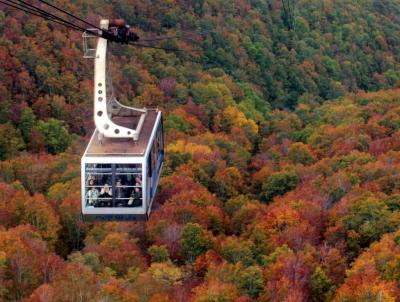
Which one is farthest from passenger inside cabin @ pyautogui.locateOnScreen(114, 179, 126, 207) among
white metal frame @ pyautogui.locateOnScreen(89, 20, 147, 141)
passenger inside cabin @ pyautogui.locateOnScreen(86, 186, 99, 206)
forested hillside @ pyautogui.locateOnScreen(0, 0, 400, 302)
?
forested hillside @ pyautogui.locateOnScreen(0, 0, 400, 302)

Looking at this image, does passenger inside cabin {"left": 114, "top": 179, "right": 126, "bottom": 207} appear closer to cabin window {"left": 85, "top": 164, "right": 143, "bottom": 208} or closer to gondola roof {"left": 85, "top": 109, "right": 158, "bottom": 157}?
cabin window {"left": 85, "top": 164, "right": 143, "bottom": 208}

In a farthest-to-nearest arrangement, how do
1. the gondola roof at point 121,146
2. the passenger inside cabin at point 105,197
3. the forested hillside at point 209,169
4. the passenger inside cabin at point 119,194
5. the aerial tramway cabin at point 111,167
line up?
the forested hillside at point 209,169, the passenger inside cabin at point 105,197, the passenger inside cabin at point 119,194, the gondola roof at point 121,146, the aerial tramway cabin at point 111,167

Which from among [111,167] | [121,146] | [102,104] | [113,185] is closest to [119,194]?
[113,185]

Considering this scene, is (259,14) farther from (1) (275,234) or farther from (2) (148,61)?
(1) (275,234)

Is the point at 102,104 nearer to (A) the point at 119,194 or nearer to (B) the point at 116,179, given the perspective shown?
(B) the point at 116,179

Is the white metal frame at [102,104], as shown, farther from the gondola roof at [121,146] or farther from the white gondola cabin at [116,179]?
the white gondola cabin at [116,179]

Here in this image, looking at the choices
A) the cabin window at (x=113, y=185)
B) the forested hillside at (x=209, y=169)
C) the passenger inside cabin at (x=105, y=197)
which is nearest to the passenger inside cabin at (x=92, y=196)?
the cabin window at (x=113, y=185)

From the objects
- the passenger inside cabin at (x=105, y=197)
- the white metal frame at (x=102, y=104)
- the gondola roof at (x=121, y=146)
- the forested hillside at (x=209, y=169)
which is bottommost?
the forested hillside at (x=209, y=169)
